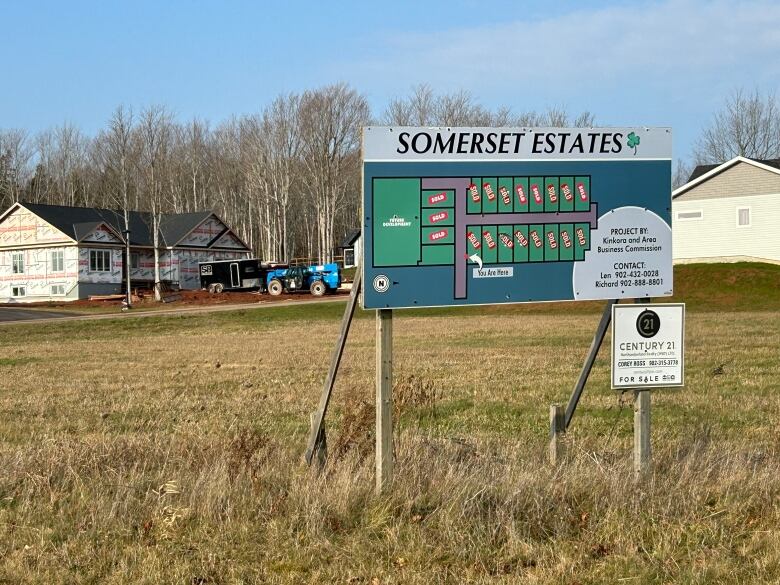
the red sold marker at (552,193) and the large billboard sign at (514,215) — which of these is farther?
the red sold marker at (552,193)

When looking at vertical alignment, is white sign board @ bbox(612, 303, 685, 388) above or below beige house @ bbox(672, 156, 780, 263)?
below

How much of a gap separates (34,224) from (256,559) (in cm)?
6037

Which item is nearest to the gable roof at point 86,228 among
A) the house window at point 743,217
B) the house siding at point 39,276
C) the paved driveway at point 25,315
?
the house siding at point 39,276

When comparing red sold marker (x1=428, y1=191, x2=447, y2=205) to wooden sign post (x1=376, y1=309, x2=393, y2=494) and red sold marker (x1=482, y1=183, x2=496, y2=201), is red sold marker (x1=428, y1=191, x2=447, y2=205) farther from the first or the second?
wooden sign post (x1=376, y1=309, x2=393, y2=494)

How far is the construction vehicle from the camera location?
54.2 m

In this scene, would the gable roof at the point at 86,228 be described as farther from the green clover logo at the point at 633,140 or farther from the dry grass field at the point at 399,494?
the green clover logo at the point at 633,140

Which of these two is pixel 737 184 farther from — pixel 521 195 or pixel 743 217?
pixel 521 195

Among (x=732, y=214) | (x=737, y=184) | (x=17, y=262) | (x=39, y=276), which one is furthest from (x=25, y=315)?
(x=737, y=184)

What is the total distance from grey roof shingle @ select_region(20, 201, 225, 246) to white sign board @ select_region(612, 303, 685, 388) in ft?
185

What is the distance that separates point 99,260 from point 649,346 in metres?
57.3

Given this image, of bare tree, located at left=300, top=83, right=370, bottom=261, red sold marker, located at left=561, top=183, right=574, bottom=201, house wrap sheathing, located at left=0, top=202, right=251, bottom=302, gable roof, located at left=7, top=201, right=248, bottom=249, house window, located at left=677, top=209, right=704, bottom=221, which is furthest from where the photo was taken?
bare tree, located at left=300, top=83, right=370, bottom=261

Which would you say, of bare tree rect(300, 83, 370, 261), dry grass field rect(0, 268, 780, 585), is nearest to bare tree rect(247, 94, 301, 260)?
bare tree rect(300, 83, 370, 261)

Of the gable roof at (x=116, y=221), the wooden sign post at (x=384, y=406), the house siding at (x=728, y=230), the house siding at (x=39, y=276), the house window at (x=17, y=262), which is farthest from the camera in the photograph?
the house window at (x=17, y=262)

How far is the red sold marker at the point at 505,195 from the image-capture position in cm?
647
